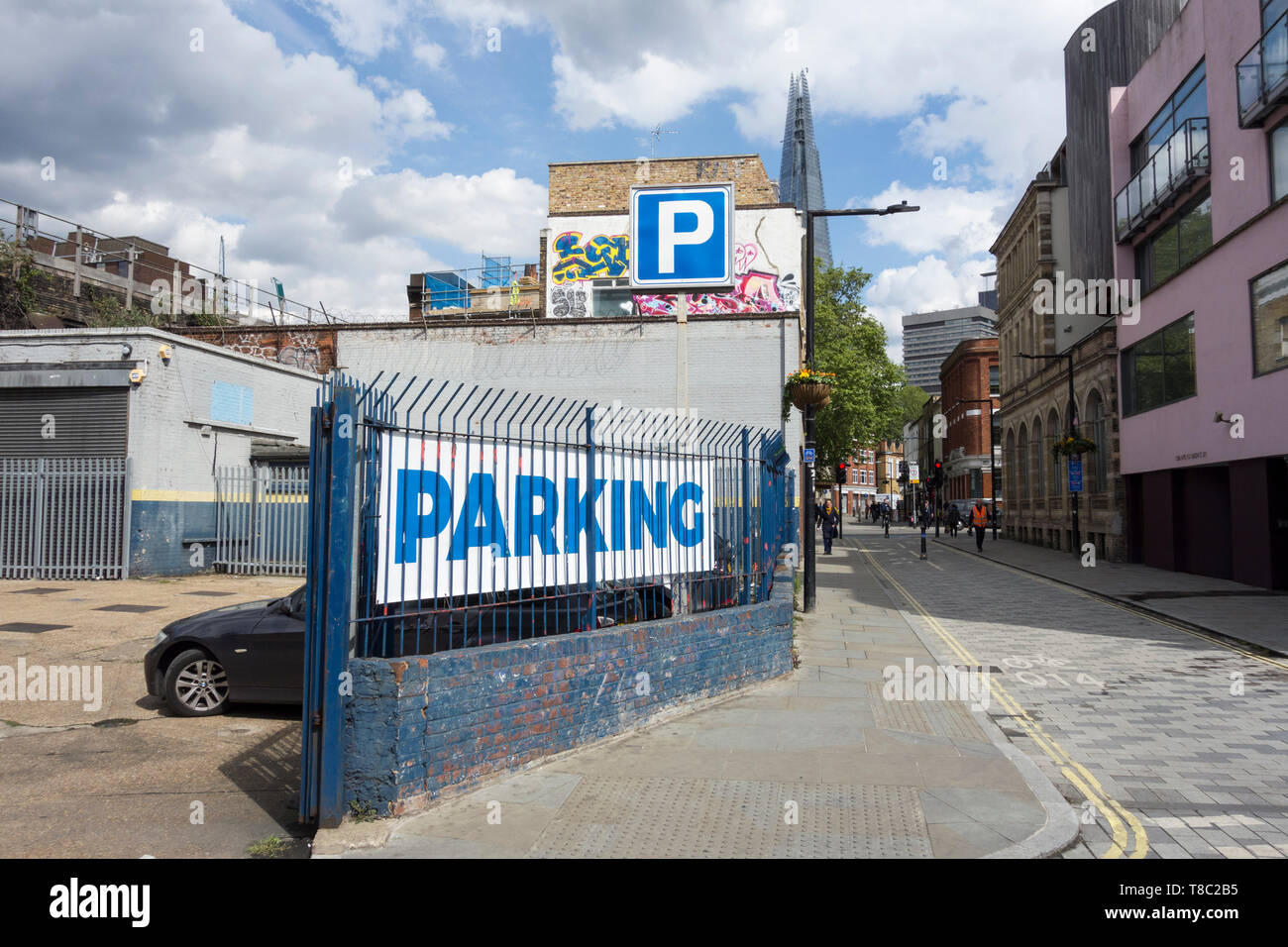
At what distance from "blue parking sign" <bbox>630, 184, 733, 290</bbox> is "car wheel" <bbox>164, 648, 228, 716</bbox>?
6.71m

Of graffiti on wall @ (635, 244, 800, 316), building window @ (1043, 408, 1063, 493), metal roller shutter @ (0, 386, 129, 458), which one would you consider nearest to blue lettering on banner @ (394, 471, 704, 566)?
metal roller shutter @ (0, 386, 129, 458)

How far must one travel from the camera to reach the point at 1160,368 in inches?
944

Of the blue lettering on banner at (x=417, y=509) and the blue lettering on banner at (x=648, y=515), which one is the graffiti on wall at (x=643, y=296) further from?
the blue lettering on banner at (x=417, y=509)

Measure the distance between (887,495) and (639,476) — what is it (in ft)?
374

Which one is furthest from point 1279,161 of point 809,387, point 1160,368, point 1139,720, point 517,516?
point 517,516

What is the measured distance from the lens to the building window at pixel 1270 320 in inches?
677

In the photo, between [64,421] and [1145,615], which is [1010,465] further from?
[64,421]

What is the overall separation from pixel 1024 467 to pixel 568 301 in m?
23.6

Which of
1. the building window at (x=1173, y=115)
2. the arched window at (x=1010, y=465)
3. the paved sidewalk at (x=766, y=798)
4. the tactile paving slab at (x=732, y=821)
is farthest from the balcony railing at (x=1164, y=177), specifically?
the tactile paving slab at (x=732, y=821)

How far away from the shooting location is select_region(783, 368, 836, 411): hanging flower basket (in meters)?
13.4

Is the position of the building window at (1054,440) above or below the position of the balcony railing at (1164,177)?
below

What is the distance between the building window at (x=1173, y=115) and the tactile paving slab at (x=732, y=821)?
73.9ft

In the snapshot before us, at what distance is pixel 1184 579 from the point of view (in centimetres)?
2095
